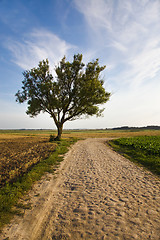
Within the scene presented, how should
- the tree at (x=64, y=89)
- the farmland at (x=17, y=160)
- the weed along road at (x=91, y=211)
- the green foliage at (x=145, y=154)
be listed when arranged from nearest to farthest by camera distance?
the weed along road at (x=91, y=211), the farmland at (x=17, y=160), the green foliage at (x=145, y=154), the tree at (x=64, y=89)

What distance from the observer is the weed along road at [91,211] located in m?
3.43

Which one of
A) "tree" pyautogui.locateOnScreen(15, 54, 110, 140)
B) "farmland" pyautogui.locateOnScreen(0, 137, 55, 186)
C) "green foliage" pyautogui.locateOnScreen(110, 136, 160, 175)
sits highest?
"tree" pyautogui.locateOnScreen(15, 54, 110, 140)

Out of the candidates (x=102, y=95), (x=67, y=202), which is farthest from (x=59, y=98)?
(x=67, y=202)

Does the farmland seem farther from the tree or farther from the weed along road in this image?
the tree

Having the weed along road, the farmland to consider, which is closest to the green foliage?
the weed along road

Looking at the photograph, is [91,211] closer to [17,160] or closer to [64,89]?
[17,160]

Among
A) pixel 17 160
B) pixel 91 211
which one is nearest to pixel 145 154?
pixel 91 211

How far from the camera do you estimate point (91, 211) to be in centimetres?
436

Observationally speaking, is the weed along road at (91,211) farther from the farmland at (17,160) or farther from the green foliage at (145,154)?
the green foliage at (145,154)

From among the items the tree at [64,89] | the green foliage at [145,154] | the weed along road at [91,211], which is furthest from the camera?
the tree at [64,89]

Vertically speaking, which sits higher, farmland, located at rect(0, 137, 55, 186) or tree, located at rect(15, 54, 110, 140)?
tree, located at rect(15, 54, 110, 140)

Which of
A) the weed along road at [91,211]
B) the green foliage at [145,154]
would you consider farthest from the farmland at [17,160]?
the green foliage at [145,154]

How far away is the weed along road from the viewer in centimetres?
343

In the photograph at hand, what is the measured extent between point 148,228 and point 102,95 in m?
26.1
